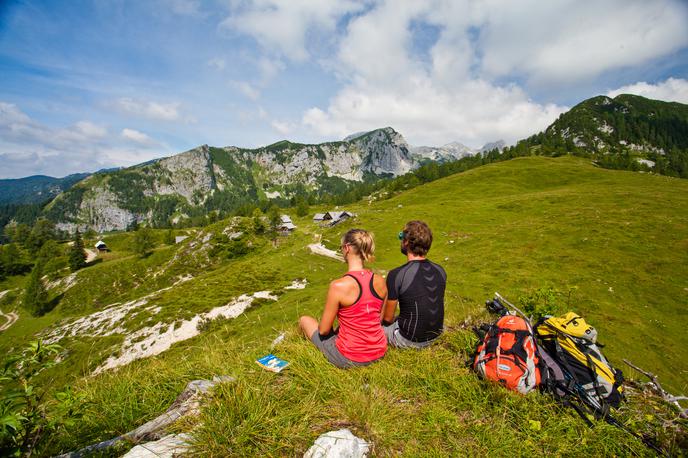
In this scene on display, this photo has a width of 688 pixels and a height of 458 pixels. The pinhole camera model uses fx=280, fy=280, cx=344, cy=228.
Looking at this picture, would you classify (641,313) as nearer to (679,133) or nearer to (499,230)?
(499,230)

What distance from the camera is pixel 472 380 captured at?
4949mm

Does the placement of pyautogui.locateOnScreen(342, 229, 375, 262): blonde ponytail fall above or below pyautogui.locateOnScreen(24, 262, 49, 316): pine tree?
above

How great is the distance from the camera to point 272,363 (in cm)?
493

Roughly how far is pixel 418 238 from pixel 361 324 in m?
2.26

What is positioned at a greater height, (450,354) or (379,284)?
(379,284)

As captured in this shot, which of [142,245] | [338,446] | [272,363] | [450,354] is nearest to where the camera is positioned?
[338,446]

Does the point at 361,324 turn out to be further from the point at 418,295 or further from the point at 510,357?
the point at 510,357

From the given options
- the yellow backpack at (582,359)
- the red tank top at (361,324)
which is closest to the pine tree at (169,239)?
the red tank top at (361,324)

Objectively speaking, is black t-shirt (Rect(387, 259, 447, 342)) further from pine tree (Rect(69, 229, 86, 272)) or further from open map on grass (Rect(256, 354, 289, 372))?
pine tree (Rect(69, 229, 86, 272))

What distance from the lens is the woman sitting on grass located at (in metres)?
5.30

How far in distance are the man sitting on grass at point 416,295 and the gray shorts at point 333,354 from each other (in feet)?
4.10

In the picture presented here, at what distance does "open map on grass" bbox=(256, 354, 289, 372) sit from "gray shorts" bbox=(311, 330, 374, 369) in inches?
36.5

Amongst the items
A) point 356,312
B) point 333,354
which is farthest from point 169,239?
point 356,312

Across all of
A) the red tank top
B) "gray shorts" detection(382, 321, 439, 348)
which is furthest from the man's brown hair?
"gray shorts" detection(382, 321, 439, 348)
